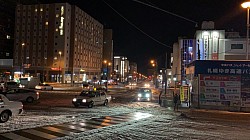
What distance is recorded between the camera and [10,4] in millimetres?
120062

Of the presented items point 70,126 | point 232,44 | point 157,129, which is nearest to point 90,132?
point 70,126

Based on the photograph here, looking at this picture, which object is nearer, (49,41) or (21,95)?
(21,95)

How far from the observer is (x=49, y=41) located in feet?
338

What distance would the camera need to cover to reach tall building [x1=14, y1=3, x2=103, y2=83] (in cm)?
10156

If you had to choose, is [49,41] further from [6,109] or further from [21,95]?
[6,109]

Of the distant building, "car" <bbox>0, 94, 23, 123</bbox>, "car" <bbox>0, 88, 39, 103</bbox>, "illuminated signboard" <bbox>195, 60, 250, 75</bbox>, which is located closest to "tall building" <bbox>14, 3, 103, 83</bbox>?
the distant building

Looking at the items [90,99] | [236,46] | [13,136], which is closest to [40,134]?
[13,136]

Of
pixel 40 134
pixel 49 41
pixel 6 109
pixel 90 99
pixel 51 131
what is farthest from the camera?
pixel 49 41

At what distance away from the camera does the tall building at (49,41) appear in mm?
101562

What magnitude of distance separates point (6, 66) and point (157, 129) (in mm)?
100898

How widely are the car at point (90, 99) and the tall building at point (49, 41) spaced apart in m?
74.3

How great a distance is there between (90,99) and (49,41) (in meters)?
82.4

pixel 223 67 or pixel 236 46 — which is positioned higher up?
pixel 236 46

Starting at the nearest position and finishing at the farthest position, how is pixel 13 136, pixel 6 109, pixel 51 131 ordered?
pixel 13 136, pixel 51 131, pixel 6 109
